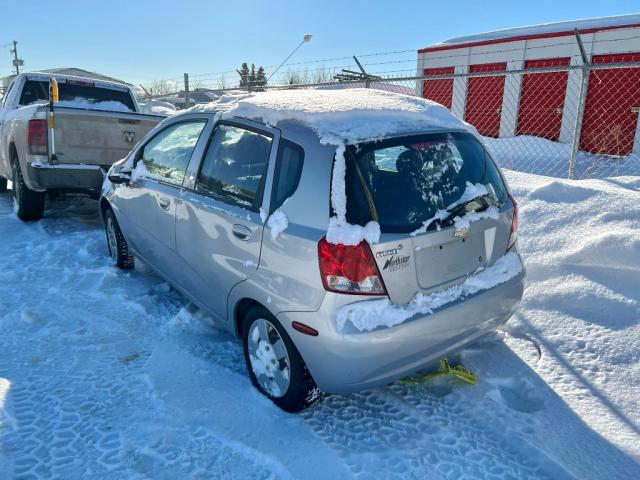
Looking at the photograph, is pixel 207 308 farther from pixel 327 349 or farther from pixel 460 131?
pixel 460 131

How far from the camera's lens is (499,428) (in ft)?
8.80

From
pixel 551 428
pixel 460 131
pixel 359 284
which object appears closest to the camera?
pixel 359 284

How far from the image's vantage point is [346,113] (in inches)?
111

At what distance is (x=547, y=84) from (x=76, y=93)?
14704mm

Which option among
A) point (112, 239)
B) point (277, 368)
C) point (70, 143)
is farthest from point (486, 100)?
point (277, 368)

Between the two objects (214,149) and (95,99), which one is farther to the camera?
(95,99)

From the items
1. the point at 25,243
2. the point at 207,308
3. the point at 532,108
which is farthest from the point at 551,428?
the point at 532,108

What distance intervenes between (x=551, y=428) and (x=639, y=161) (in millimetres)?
11953

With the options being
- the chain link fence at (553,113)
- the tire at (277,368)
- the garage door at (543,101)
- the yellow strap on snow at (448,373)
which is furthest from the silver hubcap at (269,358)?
the garage door at (543,101)

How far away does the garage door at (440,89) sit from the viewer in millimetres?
20156

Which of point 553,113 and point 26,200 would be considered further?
point 553,113

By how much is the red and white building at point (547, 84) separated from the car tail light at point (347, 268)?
38.4 feet

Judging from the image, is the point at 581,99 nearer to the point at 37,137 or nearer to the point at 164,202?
the point at 164,202

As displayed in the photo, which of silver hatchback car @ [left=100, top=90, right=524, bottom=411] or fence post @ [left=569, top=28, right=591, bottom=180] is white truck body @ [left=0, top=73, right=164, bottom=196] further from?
fence post @ [left=569, top=28, right=591, bottom=180]
